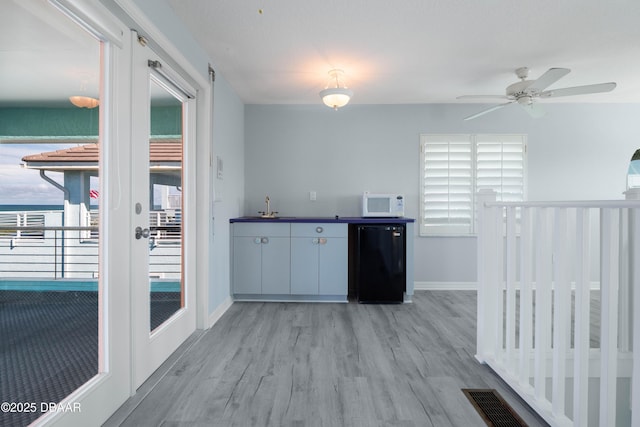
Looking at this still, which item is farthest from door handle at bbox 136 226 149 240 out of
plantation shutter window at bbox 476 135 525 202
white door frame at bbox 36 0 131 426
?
plantation shutter window at bbox 476 135 525 202

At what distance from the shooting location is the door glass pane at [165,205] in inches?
81.4

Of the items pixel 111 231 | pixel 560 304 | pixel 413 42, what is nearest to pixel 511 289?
pixel 560 304

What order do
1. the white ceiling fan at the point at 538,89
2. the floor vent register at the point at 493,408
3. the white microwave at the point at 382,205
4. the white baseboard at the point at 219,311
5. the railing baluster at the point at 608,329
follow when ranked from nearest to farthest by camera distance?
the railing baluster at the point at 608,329 → the floor vent register at the point at 493,408 → the white ceiling fan at the point at 538,89 → the white baseboard at the point at 219,311 → the white microwave at the point at 382,205

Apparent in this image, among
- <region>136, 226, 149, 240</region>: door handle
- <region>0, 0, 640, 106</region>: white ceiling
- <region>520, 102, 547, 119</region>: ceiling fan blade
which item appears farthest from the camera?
<region>520, 102, 547, 119</region>: ceiling fan blade

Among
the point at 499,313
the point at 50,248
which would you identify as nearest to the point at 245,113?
the point at 50,248

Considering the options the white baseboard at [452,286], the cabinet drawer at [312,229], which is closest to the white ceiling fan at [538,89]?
the cabinet drawer at [312,229]

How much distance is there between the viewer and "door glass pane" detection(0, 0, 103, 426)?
110cm

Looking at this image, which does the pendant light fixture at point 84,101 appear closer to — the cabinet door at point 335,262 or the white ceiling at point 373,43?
the white ceiling at point 373,43

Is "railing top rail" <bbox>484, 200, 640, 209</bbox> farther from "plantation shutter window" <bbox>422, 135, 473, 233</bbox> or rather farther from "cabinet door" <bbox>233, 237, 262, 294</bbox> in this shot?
"cabinet door" <bbox>233, 237, 262, 294</bbox>

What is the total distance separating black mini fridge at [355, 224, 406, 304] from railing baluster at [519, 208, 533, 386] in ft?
5.67

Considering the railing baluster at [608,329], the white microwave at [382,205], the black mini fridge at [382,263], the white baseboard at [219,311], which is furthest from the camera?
the white microwave at [382,205]

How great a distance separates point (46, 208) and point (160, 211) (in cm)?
→ 87

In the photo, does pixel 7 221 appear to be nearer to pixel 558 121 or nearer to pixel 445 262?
pixel 445 262

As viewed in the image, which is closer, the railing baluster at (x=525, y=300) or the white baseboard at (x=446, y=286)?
the railing baluster at (x=525, y=300)
